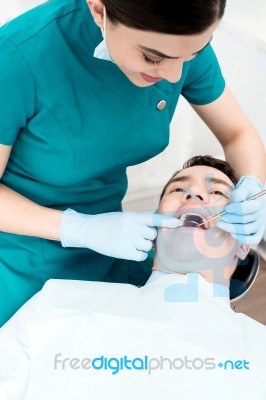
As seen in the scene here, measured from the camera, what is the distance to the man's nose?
39.3 inches

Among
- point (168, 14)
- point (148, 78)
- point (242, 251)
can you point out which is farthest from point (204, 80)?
point (168, 14)

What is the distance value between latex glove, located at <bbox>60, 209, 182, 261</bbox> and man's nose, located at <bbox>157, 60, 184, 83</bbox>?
43 centimetres

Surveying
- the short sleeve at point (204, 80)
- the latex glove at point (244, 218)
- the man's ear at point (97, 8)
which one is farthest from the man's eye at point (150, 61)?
the latex glove at point (244, 218)

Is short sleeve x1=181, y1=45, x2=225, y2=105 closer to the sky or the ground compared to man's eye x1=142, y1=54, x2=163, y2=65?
closer to the ground

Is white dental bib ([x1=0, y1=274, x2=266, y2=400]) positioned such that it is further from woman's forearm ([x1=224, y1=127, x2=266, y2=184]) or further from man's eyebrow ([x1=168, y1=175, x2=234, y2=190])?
woman's forearm ([x1=224, y1=127, x2=266, y2=184])

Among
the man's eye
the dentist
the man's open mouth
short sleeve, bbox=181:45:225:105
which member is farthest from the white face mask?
the man's open mouth

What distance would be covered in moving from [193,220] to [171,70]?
0.50m

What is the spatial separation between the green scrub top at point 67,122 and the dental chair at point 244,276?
410mm

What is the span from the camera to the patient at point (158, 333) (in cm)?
112

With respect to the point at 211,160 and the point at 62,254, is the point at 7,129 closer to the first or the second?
the point at 62,254

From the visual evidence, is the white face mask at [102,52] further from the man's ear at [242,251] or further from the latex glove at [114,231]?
the man's ear at [242,251]

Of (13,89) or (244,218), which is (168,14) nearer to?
(13,89)

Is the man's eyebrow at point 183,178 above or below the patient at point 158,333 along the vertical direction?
above

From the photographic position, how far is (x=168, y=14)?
83 centimetres
